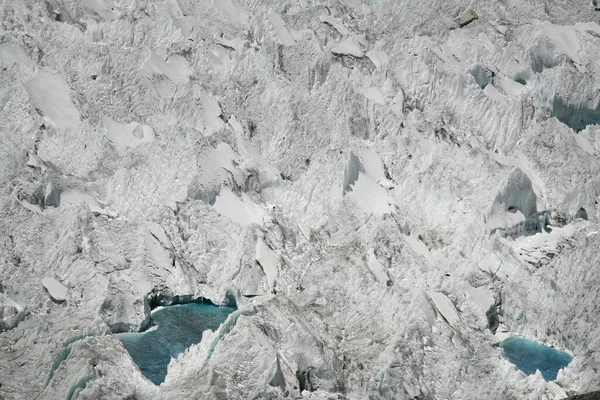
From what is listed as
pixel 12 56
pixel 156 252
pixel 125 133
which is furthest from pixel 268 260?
pixel 12 56

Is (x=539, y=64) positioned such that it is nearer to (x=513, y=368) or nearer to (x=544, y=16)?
(x=544, y=16)

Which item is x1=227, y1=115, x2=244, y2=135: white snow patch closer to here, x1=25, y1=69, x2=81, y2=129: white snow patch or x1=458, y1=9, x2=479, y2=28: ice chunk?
x1=25, y1=69, x2=81, y2=129: white snow patch

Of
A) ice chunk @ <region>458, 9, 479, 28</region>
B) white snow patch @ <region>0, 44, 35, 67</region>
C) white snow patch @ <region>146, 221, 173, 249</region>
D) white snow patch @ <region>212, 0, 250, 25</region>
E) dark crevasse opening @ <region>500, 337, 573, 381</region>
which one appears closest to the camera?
dark crevasse opening @ <region>500, 337, 573, 381</region>

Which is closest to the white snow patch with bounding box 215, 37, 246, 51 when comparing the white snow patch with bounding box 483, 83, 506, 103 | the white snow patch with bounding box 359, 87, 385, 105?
the white snow patch with bounding box 359, 87, 385, 105

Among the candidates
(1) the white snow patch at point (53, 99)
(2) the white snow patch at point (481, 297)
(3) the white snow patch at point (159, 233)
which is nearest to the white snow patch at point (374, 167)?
(2) the white snow patch at point (481, 297)

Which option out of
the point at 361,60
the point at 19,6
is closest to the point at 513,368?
the point at 361,60

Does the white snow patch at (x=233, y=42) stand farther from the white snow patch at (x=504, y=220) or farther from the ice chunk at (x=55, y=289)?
the ice chunk at (x=55, y=289)

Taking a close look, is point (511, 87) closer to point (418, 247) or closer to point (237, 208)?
point (418, 247)
